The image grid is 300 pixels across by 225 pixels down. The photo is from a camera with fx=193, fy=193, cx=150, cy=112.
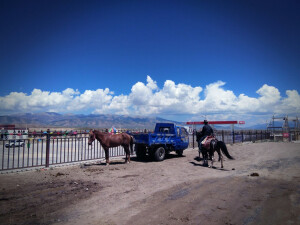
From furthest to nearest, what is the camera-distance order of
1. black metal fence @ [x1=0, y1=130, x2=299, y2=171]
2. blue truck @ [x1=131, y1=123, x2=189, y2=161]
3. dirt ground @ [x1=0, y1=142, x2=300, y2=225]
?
blue truck @ [x1=131, y1=123, x2=189, y2=161]
black metal fence @ [x1=0, y1=130, x2=299, y2=171]
dirt ground @ [x1=0, y1=142, x2=300, y2=225]

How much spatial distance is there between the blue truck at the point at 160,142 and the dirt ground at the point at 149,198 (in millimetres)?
3568

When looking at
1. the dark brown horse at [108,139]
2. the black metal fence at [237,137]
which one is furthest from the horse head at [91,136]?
the black metal fence at [237,137]

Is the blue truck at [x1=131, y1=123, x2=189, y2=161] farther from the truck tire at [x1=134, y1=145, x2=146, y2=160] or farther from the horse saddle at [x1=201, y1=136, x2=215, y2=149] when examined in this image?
the horse saddle at [x1=201, y1=136, x2=215, y2=149]

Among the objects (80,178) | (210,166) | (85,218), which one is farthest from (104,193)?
(210,166)

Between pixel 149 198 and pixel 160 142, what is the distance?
680 cm

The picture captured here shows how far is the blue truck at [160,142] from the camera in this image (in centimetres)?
1196

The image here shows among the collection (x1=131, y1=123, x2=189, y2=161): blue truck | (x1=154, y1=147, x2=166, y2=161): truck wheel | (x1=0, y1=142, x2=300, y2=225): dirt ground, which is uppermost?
(x1=131, y1=123, x2=189, y2=161): blue truck

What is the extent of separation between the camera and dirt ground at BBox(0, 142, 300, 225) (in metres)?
4.29

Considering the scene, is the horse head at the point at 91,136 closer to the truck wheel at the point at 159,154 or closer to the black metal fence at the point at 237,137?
the truck wheel at the point at 159,154

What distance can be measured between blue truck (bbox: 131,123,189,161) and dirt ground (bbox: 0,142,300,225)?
3568mm

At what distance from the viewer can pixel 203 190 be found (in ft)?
20.5

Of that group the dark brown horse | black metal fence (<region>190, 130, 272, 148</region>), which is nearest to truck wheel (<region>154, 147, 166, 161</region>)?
the dark brown horse

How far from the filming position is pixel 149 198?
5590 millimetres

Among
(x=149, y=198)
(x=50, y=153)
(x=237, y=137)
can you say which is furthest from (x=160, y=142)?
→ (x=237, y=137)
